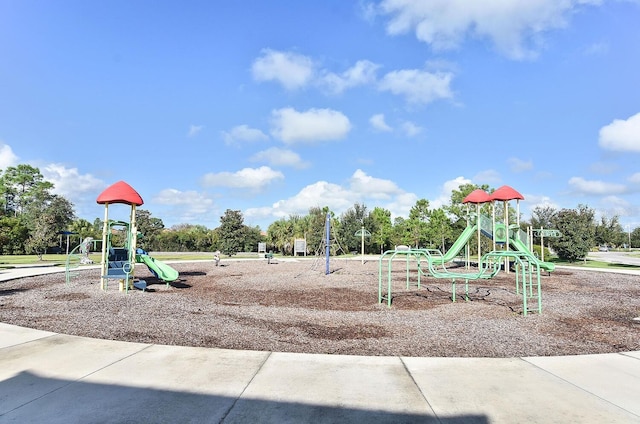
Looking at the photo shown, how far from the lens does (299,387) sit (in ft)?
12.5

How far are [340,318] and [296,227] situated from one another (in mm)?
40147

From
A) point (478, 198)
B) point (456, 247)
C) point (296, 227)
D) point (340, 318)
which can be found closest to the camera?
point (340, 318)

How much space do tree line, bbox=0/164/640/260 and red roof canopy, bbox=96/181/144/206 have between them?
1996cm

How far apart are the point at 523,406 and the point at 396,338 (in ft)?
9.39

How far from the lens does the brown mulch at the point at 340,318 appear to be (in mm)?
5805

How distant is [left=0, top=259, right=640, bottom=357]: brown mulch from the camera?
229 inches

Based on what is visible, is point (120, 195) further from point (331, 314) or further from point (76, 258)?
point (76, 258)

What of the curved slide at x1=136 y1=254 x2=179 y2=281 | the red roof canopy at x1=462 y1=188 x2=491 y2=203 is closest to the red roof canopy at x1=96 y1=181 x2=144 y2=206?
the curved slide at x1=136 y1=254 x2=179 y2=281

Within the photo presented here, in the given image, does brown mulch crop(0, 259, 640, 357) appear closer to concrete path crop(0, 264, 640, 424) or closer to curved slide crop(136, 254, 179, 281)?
curved slide crop(136, 254, 179, 281)

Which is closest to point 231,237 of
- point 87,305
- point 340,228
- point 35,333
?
point 340,228

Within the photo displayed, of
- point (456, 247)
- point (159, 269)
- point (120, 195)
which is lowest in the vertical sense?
point (159, 269)

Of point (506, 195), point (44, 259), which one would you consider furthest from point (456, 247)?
point (44, 259)

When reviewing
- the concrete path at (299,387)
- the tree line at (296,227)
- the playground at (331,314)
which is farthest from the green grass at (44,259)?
the concrete path at (299,387)

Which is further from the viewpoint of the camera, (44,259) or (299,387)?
(44,259)
